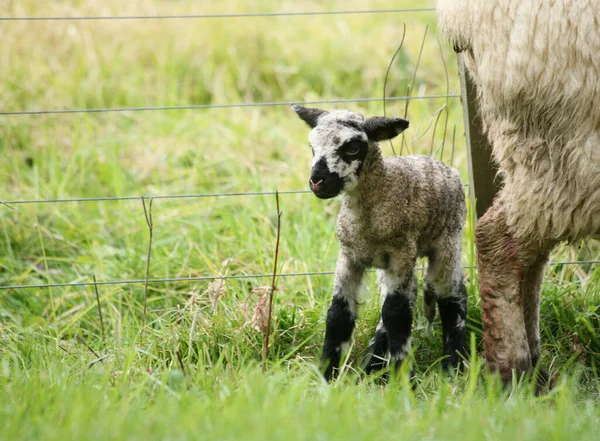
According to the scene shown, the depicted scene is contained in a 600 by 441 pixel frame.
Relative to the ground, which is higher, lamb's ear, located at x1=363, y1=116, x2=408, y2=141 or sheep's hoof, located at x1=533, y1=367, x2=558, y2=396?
lamb's ear, located at x1=363, y1=116, x2=408, y2=141

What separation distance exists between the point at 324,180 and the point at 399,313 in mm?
665

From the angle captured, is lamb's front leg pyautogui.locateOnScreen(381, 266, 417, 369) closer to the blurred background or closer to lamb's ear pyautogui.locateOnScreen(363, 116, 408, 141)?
the blurred background

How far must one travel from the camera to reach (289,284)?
14.9 ft

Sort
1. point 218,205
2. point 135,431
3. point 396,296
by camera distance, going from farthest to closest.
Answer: point 218,205 → point 396,296 → point 135,431

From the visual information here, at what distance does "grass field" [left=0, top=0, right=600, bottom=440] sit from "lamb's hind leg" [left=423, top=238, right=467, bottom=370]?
91 millimetres

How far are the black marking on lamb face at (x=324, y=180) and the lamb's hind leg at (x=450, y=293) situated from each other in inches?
26.3

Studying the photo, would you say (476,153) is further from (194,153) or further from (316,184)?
(194,153)

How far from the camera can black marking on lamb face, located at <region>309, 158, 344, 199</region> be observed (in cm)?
317

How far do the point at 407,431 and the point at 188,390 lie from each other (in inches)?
36.6

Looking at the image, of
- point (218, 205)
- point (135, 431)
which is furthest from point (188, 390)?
point (218, 205)

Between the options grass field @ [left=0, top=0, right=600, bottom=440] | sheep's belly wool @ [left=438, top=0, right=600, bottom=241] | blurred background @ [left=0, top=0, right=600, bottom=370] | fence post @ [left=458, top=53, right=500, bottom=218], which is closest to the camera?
grass field @ [left=0, top=0, right=600, bottom=440]

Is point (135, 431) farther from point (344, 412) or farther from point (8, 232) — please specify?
point (8, 232)

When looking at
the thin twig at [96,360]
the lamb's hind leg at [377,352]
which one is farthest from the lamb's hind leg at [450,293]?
the thin twig at [96,360]

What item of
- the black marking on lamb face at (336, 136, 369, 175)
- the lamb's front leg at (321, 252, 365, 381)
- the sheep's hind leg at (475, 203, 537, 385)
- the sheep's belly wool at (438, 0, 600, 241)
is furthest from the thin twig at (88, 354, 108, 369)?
the sheep's belly wool at (438, 0, 600, 241)
